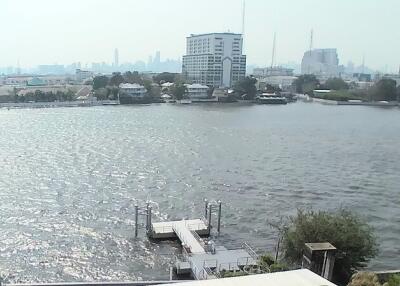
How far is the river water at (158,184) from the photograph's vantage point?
689 cm

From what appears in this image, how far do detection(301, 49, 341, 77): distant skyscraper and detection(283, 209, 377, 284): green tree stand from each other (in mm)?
79933

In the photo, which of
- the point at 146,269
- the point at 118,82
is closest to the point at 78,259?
the point at 146,269

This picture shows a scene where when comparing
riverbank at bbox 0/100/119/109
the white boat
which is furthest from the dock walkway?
the white boat

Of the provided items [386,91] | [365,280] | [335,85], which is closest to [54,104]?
[386,91]

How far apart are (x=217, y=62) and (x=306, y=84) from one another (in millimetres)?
9110

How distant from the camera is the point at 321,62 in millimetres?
97312

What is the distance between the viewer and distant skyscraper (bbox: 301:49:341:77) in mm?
88238

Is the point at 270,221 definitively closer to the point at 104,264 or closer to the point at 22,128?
the point at 104,264

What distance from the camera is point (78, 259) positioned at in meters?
6.66

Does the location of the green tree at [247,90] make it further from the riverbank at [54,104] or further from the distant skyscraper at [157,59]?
the distant skyscraper at [157,59]

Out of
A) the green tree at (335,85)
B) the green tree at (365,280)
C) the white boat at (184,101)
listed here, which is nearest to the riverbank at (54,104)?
the white boat at (184,101)

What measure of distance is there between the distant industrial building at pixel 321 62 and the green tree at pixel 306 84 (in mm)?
38904

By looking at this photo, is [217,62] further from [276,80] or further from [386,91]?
[386,91]

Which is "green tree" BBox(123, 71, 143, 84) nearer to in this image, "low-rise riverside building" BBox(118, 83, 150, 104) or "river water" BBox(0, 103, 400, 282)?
"low-rise riverside building" BBox(118, 83, 150, 104)
